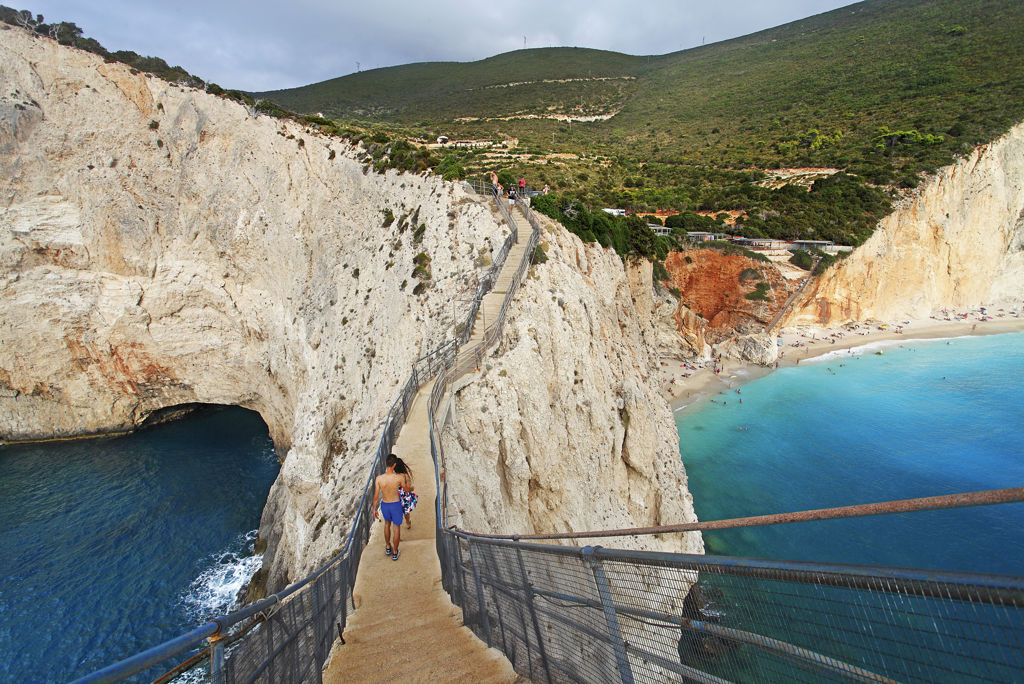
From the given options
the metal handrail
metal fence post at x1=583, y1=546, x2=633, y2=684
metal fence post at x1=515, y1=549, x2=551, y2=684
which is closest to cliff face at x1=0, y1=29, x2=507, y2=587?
the metal handrail

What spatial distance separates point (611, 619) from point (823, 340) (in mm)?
48643

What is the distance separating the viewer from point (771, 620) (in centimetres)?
223

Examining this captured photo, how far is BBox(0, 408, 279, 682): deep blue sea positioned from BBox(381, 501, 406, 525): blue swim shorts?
15732 millimetres

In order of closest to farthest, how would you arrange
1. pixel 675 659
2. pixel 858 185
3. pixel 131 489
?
pixel 675 659, pixel 131 489, pixel 858 185

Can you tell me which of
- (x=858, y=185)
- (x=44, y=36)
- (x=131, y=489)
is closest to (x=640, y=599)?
(x=131, y=489)

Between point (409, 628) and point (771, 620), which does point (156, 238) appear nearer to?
point (409, 628)

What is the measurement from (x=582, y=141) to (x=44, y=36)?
5202 cm

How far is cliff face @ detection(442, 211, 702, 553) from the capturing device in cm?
1152

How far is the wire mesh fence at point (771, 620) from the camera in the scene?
1.55m

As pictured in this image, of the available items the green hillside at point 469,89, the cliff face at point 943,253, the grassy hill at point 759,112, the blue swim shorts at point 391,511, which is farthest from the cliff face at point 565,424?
the green hillside at point 469,89

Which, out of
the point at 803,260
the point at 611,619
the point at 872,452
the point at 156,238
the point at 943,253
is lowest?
the point at 872,452

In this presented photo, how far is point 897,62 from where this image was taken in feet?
207

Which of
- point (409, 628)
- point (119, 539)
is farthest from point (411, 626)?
point (119, 539)

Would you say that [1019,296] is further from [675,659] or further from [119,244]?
[119,244]
